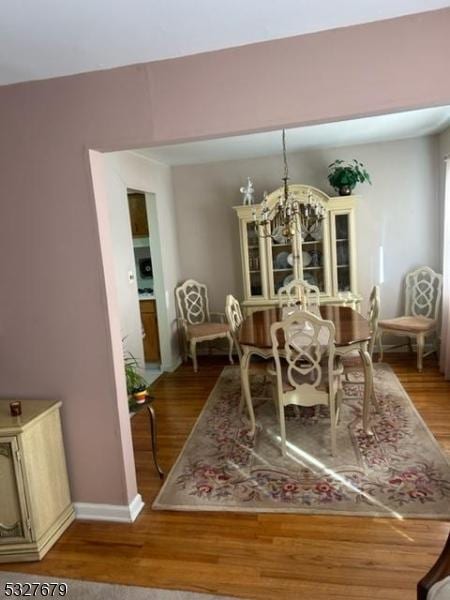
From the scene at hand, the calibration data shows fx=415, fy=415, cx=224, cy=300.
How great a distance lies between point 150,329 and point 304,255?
6.69 ft

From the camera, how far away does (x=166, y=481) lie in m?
2.67

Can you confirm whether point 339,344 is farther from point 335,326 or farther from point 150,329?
point 150,329

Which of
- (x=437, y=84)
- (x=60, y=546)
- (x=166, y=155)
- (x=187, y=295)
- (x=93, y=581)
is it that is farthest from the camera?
(x=187, y=295)

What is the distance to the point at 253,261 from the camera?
5.02 m

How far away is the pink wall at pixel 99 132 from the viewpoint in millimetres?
1743

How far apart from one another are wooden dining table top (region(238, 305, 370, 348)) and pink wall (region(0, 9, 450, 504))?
1225 millimetres

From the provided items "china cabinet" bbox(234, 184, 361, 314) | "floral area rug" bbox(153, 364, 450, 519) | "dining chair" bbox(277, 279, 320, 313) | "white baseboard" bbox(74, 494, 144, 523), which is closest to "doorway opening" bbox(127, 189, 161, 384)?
"china cabinet" bbox(234, 184, 361, 314)

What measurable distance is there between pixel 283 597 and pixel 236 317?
2417 millimetres

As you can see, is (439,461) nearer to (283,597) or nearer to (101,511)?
(283,597)

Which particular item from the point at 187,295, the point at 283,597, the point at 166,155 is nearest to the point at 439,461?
the point at 283,597

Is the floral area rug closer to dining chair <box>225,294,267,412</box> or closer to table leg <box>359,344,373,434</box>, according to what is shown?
table leg <box>359,344,373,434</box>

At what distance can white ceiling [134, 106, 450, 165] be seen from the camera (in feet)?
12.5

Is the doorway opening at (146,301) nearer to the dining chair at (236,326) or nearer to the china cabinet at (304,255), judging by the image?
the china cabinet at (304,255)

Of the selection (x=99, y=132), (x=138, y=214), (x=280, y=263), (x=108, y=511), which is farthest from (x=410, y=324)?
(x=99, y=132)
